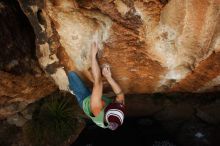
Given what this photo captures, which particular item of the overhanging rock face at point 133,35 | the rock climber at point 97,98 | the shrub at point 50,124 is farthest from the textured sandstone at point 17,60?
the shrub at point 50,124

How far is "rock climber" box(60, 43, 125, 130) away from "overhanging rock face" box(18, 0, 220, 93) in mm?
130

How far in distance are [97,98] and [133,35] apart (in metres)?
0.96

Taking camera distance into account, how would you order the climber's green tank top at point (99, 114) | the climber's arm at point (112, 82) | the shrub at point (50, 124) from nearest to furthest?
the climber's green tank top at point (99, 114)
the climber's arm at point (112, 82)
the shrub at point (50, 124)

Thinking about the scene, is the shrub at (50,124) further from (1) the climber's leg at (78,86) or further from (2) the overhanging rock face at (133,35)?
(1) the climber's leg at (78,86)

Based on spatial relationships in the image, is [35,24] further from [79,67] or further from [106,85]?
[106,85]

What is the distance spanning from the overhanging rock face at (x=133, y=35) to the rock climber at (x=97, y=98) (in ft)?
0.43

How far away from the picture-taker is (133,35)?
4586 millimetres

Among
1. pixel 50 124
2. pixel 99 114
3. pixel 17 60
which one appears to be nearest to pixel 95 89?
pixel 99 114

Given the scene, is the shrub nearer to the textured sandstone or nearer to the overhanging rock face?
the textured sandstone

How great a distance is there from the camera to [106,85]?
5527mm

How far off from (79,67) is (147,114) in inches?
109

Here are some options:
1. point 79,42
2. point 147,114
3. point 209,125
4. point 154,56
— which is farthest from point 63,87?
point 209,125

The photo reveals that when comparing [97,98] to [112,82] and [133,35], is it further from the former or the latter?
[133,35]

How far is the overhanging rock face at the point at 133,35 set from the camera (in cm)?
426
